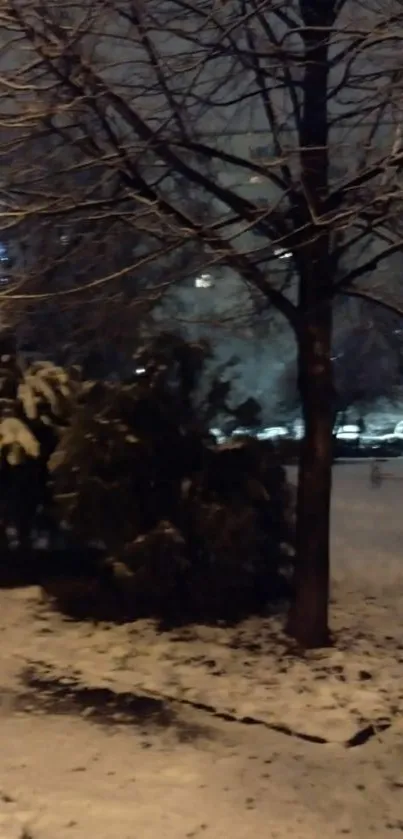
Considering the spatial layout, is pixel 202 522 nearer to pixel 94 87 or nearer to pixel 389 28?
pixel 94 87

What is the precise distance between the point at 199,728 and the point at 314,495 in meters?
2.22

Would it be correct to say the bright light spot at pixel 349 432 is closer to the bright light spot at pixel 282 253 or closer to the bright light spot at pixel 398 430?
the bright light spot at pixel 398 430

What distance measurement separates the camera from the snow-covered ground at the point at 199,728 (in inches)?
185

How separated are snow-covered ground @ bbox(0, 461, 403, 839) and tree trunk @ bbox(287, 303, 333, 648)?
10.6 inches

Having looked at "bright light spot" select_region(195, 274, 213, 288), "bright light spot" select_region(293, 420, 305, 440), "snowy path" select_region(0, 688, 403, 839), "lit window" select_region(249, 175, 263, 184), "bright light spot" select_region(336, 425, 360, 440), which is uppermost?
"lit window" select_region(249, 175, 263, 184)

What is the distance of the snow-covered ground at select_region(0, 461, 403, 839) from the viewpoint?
4691mm

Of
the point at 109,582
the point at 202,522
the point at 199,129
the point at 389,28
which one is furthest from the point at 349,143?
the point at 109,582

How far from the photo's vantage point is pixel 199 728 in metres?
5.98

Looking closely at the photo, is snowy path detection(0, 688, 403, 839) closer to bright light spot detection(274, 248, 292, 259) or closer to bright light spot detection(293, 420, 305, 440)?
bright light spot detection(293, 420, 305, 440)

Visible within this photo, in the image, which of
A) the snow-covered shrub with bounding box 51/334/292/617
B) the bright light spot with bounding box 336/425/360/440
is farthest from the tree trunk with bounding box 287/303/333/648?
the bright light spot with bounding box 336/425/360/440

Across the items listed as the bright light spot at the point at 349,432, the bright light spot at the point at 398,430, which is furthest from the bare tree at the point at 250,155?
the bright light spot at the point at 398,430

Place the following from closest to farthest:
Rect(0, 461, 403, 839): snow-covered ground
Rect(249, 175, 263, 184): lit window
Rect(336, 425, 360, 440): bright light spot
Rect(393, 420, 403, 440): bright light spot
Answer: Rect(0, 461, 403, 839): snow-covered ground, Rect(249, 175, 263, 184): lit window, Rect(336, 425, 360, 440): bright light spot, Rect(393, 420, 403, 440): bright light spot

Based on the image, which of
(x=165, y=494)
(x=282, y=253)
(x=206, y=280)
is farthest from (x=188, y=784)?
(x=206, y=280)

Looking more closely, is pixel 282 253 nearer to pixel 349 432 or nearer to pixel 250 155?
pixel 250 155
